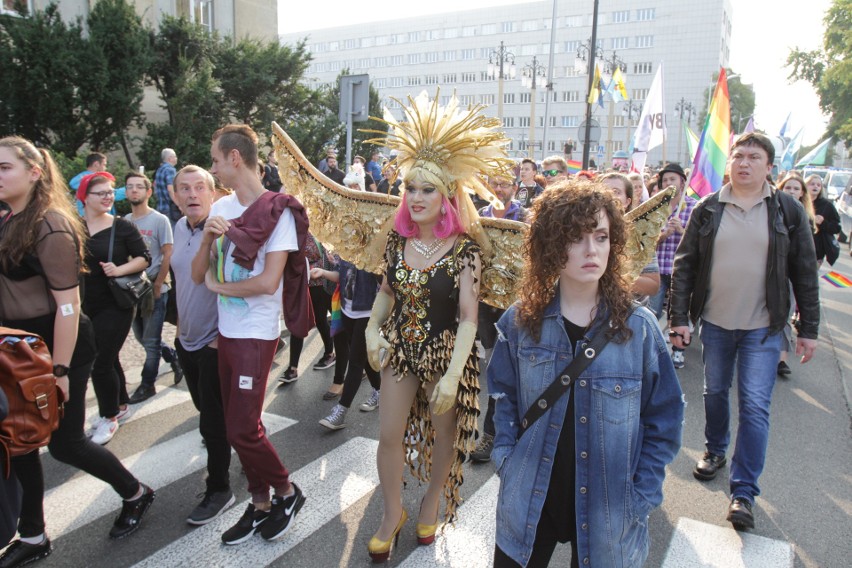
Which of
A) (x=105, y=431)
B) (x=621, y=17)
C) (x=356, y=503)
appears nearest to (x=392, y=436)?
(x=356, y=503)

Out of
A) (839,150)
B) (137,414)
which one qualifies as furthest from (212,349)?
(839,150)

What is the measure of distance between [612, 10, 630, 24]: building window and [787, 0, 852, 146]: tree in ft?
146

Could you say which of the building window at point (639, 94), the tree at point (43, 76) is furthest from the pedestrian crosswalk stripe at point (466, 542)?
the building window at point (639, 94)

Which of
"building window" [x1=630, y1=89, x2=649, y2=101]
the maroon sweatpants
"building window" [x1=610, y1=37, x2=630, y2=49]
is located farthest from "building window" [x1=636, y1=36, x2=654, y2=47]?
the maroon sweatpants

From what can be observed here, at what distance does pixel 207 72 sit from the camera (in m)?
15.8

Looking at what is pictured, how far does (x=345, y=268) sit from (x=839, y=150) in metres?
102

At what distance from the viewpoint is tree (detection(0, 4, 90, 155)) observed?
12.4 meters

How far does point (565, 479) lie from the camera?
2066 mm

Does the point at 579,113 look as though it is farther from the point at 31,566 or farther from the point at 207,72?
the point at 31,566

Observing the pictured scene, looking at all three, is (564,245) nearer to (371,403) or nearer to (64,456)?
(64,456)

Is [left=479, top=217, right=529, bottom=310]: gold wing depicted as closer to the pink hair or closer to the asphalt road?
the pink hair

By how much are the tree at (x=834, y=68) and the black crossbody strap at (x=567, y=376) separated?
111 ft

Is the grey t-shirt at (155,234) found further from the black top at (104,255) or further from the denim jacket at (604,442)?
the denim jacket at (604,442)

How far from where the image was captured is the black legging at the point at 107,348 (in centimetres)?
429
